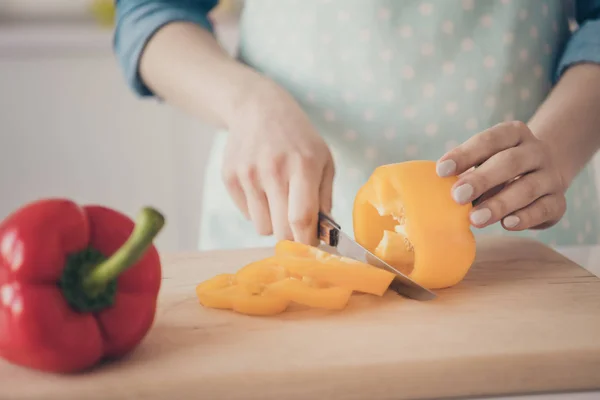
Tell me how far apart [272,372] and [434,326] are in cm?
Answer: 20

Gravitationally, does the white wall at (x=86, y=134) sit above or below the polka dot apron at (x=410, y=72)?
below

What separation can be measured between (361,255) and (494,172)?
0.64 ft

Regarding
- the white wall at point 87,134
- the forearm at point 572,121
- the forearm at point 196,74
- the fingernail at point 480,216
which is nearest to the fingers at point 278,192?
the forearm at point 196,74

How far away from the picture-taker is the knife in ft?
2.72

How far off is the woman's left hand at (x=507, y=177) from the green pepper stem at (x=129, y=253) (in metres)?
0.39

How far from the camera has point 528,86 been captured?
1.20m

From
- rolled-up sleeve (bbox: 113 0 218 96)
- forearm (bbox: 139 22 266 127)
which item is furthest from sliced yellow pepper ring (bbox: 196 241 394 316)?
rolled-up sleeve (bbox: 113 0 218 96)

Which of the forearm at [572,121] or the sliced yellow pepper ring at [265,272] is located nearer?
the sliced yellow pepper ring at [265,272]

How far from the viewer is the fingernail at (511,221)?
2.96ft

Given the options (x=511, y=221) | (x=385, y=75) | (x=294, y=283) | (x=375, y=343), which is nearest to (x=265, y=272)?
(x=294, y=283)

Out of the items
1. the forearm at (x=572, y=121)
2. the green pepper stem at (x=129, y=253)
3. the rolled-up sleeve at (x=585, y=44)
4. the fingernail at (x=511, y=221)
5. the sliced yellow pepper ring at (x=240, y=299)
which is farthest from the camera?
the rolled-up sleeve at (x=585, y=44)

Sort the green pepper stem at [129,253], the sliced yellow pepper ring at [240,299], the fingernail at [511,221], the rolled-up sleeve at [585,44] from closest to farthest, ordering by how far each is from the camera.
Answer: the green pepper stem at [129,253] → the sliced yellow pepper ring at [240,299] → the fingernail at [511,221] → the rolled-up sleeve at [585,44]

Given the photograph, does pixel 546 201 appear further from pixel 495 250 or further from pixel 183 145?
pixel 183 145

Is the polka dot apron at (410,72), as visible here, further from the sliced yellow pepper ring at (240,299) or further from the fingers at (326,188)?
the sliced yellow pepper ring at (240,299)
